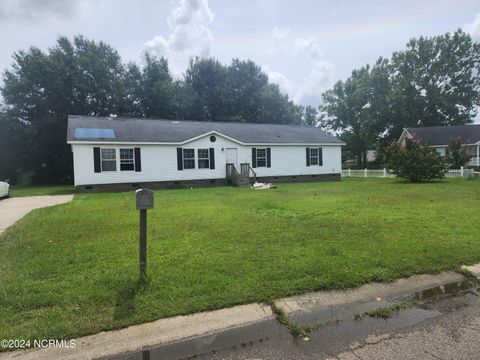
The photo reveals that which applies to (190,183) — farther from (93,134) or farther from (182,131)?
(93,134)

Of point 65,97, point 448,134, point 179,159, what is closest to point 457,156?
point 448,134

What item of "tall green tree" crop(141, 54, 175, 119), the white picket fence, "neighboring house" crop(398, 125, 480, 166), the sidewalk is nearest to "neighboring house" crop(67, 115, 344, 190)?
the white picket fence

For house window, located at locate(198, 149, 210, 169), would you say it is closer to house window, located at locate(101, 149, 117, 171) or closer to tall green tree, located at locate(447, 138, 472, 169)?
house window, located at locate(101, 149, 117, 171)

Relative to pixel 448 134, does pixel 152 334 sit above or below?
below

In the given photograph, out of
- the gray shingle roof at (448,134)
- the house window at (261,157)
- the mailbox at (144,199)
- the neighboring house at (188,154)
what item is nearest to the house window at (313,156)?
the neighboring house at (188,154)

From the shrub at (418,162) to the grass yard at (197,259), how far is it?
34.7 feet

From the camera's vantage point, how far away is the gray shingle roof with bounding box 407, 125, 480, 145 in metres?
28.4

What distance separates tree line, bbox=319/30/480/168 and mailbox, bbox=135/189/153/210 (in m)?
35.0

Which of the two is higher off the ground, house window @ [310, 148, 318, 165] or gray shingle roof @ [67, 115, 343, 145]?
gray shingle roof @ [67, 115, 343, 145]

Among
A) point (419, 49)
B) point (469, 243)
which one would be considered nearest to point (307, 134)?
point (469, 243)

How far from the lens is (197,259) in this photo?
448 cm

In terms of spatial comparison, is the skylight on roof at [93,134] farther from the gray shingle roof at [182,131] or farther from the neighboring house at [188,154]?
the gray shingle roof at [182,131]

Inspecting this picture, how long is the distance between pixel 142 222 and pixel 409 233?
4807 millimetres

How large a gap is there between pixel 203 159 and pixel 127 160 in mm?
4264
